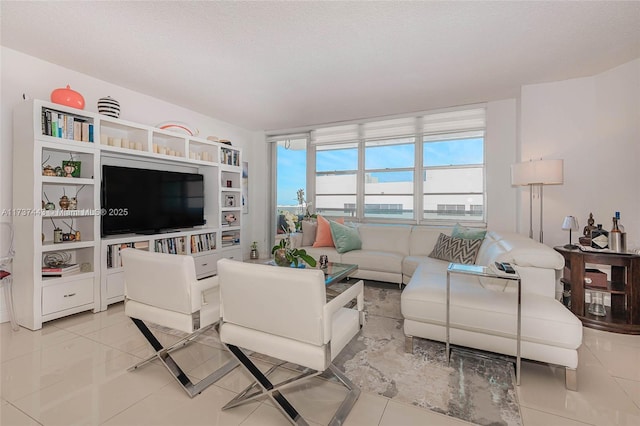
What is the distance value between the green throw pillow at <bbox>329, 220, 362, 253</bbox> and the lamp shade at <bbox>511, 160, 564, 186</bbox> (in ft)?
7.03

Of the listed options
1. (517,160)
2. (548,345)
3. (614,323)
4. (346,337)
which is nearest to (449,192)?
(517,160)

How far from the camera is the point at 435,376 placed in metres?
1.88

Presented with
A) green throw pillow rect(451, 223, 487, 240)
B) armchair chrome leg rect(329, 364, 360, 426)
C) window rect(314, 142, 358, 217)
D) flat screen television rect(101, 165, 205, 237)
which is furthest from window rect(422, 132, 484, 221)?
flat screen television rect(101, 165, 205, 237)

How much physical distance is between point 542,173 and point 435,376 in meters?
2.52

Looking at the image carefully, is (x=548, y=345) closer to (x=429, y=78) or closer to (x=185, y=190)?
(x=429, y=78)

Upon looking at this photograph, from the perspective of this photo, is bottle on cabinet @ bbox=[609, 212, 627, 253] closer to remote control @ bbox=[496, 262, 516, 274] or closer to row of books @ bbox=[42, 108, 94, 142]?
remote control @ bbox=[496, 262, 516, 274]

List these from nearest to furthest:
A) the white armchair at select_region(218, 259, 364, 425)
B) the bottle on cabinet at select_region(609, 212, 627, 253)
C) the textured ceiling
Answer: the white armchair at select_region(218, 259, 364, 425)
the textured ceiling
the bottle on cabinet at select_region(609, 212, 627, 253)

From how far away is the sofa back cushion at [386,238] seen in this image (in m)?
4.25

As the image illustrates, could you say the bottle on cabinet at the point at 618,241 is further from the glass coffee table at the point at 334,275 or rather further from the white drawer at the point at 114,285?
the white drawer at the point at 114,285

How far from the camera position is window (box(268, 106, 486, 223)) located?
4434 millimetres

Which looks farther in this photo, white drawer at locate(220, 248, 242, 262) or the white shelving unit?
white drawer at locate(220, 248, 242, 262)

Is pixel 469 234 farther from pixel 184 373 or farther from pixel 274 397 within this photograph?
pixel 184 373

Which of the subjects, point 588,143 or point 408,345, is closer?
point 408,345

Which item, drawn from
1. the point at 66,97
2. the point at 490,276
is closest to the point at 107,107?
the point at 66,97
